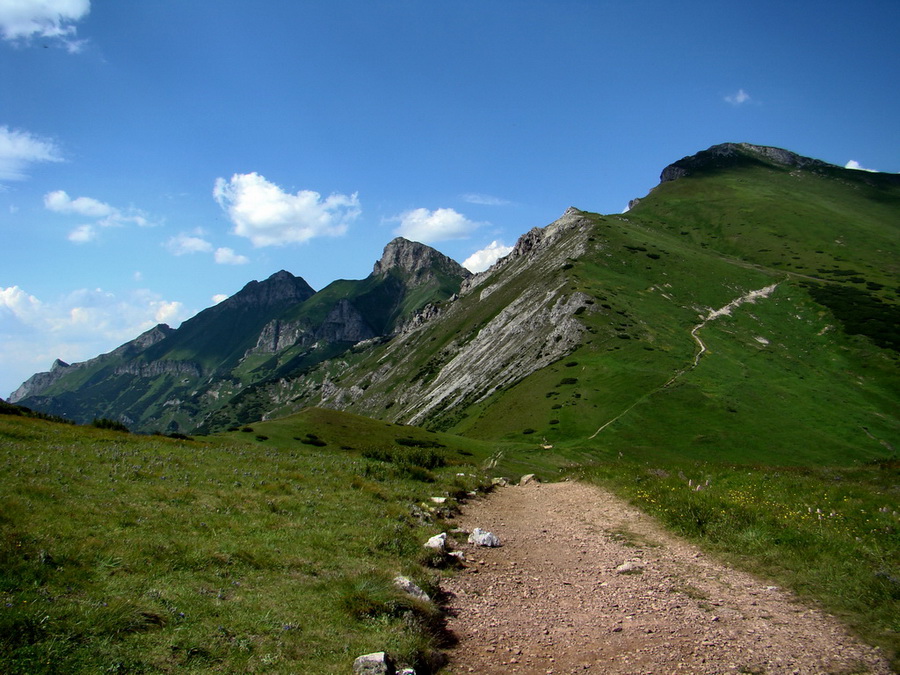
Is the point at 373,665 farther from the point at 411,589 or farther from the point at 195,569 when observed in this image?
the point at 195,569

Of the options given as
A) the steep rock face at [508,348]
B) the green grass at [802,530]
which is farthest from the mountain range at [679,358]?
the green grass at [802,530]

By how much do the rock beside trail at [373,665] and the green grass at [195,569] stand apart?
0.30m

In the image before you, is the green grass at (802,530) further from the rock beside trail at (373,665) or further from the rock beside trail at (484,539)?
the rock beside trail at (373,665)

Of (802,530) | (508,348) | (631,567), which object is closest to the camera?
(631,567)

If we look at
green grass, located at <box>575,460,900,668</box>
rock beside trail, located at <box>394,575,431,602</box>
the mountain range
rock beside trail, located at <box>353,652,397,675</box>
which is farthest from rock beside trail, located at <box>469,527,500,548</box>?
the mountain range

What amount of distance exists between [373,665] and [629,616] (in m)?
5.89

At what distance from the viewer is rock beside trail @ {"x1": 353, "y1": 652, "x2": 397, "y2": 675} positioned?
7656 millimetres

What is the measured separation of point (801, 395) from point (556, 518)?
93.0 meters

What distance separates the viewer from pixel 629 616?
1060 cm

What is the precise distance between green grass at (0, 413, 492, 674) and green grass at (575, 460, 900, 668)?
8435mm

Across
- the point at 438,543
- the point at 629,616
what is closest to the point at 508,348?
the point at 438,543

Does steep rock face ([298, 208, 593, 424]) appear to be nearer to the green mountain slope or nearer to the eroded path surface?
the green mountain slope

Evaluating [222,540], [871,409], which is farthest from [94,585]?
[871,409]

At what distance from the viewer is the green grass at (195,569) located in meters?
7.39
